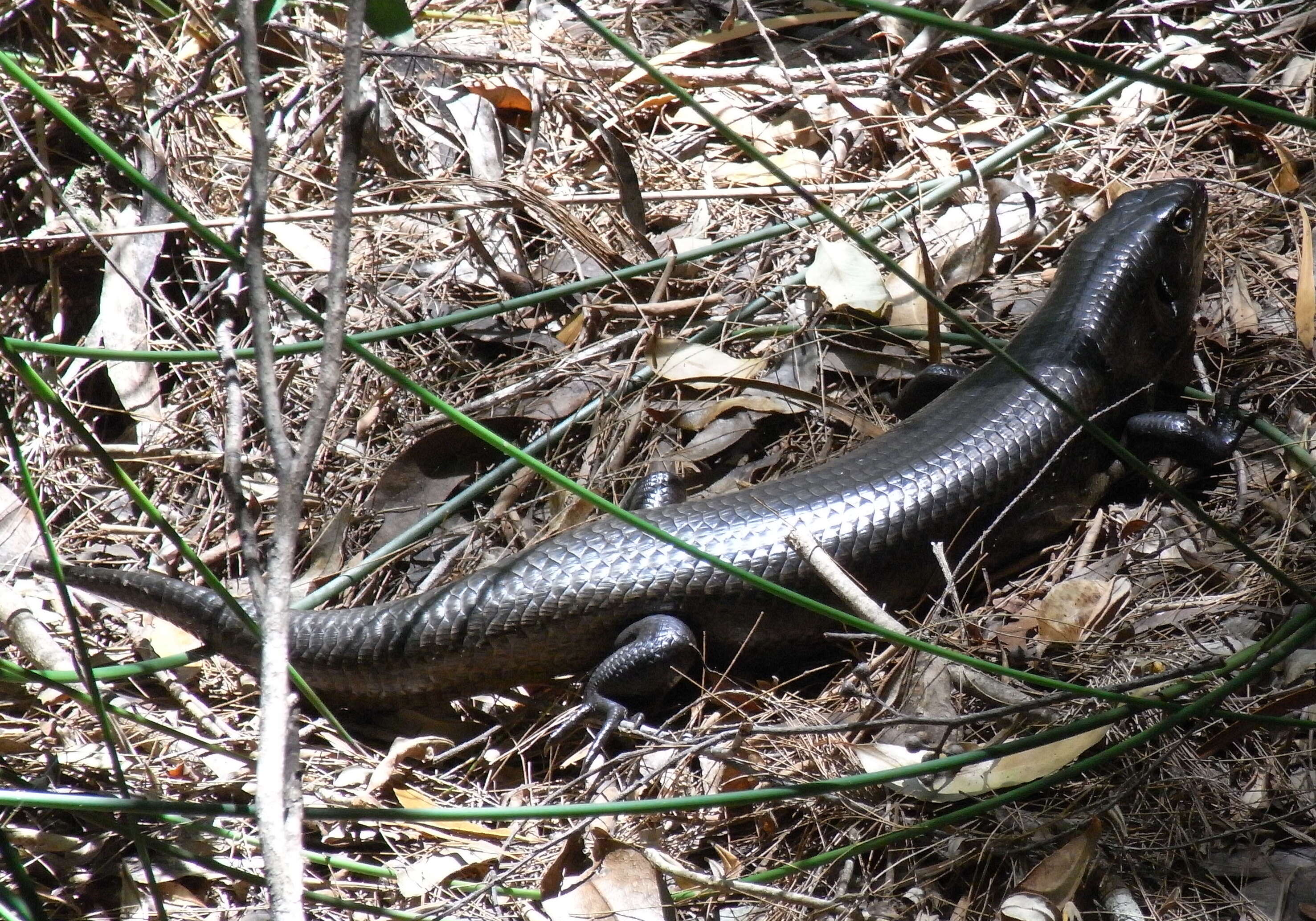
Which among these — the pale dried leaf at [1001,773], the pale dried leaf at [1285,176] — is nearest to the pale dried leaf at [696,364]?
the pale dried leaf at [1001,773]

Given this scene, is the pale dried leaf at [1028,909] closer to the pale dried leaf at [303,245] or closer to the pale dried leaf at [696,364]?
the pale dried leaf at [696,364]

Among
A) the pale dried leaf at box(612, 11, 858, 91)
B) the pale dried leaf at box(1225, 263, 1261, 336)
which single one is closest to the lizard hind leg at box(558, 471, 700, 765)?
the pale dried leaf at box(1225, 263, 1261, 336)

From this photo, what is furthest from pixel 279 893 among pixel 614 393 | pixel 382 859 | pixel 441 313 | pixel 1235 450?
pixel 1235 450

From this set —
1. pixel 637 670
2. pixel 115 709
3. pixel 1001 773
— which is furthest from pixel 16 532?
pixel 1001 773

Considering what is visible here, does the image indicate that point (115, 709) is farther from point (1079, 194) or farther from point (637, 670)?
point (1079, 194)

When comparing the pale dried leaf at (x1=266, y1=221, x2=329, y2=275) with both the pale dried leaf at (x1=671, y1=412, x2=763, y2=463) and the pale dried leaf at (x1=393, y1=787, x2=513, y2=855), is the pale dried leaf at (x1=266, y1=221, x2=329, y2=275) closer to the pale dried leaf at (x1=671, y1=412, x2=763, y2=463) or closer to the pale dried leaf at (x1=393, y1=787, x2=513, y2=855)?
the pale dried leaf at (x1=671, y1=412, x2=763, y2=463)

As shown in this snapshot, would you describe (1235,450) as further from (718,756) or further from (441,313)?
(441,313)

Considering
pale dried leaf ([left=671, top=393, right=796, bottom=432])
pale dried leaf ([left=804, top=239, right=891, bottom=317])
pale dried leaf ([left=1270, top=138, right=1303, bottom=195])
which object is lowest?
pale dried leaf ([left=671, top=393, right=796, bottom=432])
